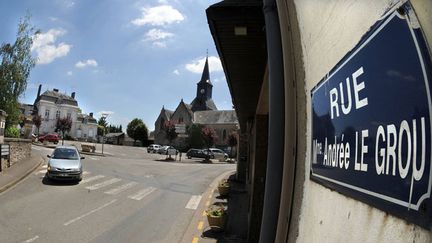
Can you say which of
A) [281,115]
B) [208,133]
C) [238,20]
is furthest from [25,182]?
[208,133]

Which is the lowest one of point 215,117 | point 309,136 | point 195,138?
point 309,136

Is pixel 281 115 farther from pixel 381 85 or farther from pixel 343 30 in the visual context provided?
pixel 381 85

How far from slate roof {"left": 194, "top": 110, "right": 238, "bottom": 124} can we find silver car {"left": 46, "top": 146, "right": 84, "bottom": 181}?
6789 centimetres

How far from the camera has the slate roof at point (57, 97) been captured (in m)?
89.5

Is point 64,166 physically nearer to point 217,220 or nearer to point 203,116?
point 217,220

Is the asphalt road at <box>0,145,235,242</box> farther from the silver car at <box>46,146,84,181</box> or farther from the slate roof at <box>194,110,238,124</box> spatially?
the slate roof at <box>194,110,238,124</box>

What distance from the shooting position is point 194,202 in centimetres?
1543

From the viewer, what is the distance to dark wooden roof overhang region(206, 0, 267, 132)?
15.1 feet

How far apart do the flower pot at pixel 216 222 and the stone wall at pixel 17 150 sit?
14102mm

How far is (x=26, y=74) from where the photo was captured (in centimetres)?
2947

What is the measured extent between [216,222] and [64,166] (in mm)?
10385

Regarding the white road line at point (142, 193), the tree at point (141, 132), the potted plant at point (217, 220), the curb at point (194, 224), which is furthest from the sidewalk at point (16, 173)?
the tree at point (141, 132)

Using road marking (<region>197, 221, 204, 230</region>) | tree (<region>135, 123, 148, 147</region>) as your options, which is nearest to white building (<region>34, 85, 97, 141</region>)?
tree (<region>135, 123, 148, 147</region>)

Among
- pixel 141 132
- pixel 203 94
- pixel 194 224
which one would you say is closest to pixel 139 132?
pixel 141 132
